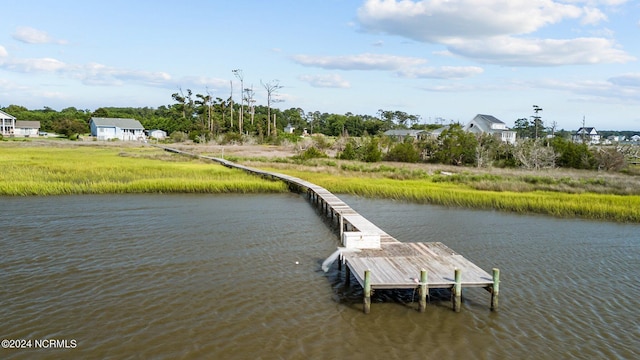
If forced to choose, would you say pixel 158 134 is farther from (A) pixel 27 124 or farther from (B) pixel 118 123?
(A) pixel 27 124

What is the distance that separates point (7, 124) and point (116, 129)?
64.4 ft

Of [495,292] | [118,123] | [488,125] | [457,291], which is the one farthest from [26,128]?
[495,292]

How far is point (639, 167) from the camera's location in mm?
41531

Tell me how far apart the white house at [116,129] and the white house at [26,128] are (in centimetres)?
1029

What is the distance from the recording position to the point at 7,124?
85.4m

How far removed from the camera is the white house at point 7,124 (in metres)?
83.6

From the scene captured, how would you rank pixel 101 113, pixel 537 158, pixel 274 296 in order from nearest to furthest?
pixel 274 296 → pixel 537 158 → pixel 101 113

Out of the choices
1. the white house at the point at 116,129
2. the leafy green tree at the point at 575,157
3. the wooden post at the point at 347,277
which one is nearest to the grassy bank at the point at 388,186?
the wooden post at the point at 347,277

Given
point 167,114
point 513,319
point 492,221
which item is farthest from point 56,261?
point 167,114

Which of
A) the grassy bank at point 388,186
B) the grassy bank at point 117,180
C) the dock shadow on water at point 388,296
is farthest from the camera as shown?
the grassy bank at point 117,180

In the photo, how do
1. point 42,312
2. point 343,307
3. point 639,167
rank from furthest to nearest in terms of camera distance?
point 639,167, point 343,307, point 42,312

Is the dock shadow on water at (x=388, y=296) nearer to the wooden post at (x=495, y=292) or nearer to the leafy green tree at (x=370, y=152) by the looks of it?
the wooden post at (x=495, y=292)

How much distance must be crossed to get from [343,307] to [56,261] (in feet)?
24.0

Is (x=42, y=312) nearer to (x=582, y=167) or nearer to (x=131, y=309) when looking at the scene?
(x=131, y=309)
